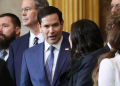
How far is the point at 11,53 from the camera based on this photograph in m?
3.13

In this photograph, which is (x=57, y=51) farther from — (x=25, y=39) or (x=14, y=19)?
(x=14, y=19)

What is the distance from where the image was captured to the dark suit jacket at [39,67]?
240 centimetres

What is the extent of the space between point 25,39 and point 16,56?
1.09ft

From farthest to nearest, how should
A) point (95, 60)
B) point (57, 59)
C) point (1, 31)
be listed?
point (1, 31)
point (57, 59)
point (95, 60)

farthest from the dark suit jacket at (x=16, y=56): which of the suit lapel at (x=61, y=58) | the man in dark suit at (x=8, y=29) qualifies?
the suit lapel at (x=61, y=58)

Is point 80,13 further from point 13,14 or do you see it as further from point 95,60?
point 95,60

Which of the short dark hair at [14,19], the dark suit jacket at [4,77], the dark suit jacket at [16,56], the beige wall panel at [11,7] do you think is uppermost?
the dark suit jacket at [4,77]

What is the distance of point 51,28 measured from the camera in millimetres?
2590

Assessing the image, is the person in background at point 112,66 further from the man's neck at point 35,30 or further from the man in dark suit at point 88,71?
the man's neck at point 35,30

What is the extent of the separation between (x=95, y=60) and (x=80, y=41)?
35 centimetres

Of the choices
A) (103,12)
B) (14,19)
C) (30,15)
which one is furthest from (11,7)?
(103,12)

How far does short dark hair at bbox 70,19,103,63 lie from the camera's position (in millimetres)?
2115

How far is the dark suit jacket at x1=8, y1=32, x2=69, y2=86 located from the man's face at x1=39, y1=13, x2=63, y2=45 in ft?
2.18

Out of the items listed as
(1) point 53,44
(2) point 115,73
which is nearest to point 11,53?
(1) point 53,44
